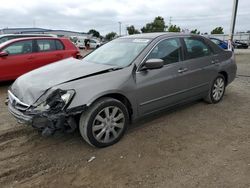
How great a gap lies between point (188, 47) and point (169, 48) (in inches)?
21.0

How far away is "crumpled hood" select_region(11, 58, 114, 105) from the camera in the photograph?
3.36m

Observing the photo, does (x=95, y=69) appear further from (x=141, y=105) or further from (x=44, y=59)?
(x=44, y=59)

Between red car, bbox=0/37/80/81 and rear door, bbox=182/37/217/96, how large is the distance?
4.67 metres

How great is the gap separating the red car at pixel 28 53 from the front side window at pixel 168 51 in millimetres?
4692

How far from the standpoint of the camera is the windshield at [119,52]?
4.03 metres

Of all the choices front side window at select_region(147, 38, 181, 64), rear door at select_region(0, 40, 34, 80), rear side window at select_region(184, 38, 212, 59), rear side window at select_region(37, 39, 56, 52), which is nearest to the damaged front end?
front side window at select_region(147, 38, 181, 64)

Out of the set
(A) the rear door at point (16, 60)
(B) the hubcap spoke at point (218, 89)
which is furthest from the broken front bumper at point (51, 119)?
(A) the rear door at point (16, 60)

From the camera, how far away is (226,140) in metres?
3.78

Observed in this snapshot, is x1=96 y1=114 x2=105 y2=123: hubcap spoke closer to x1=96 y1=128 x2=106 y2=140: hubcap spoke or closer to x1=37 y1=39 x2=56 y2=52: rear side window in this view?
x1=96 y1=128 x2=106 y2=140: hubcap spoke

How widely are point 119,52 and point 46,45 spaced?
14.8 ft

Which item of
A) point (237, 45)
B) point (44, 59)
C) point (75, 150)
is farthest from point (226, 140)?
point (237, 45)

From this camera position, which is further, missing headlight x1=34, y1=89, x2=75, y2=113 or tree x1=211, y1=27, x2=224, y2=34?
tree x1=211, y1=27, x2=224, y2=34

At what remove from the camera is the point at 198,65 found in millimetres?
4801

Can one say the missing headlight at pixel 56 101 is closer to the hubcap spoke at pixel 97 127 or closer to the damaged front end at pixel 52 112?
the damaged front end at pixel 52 112
